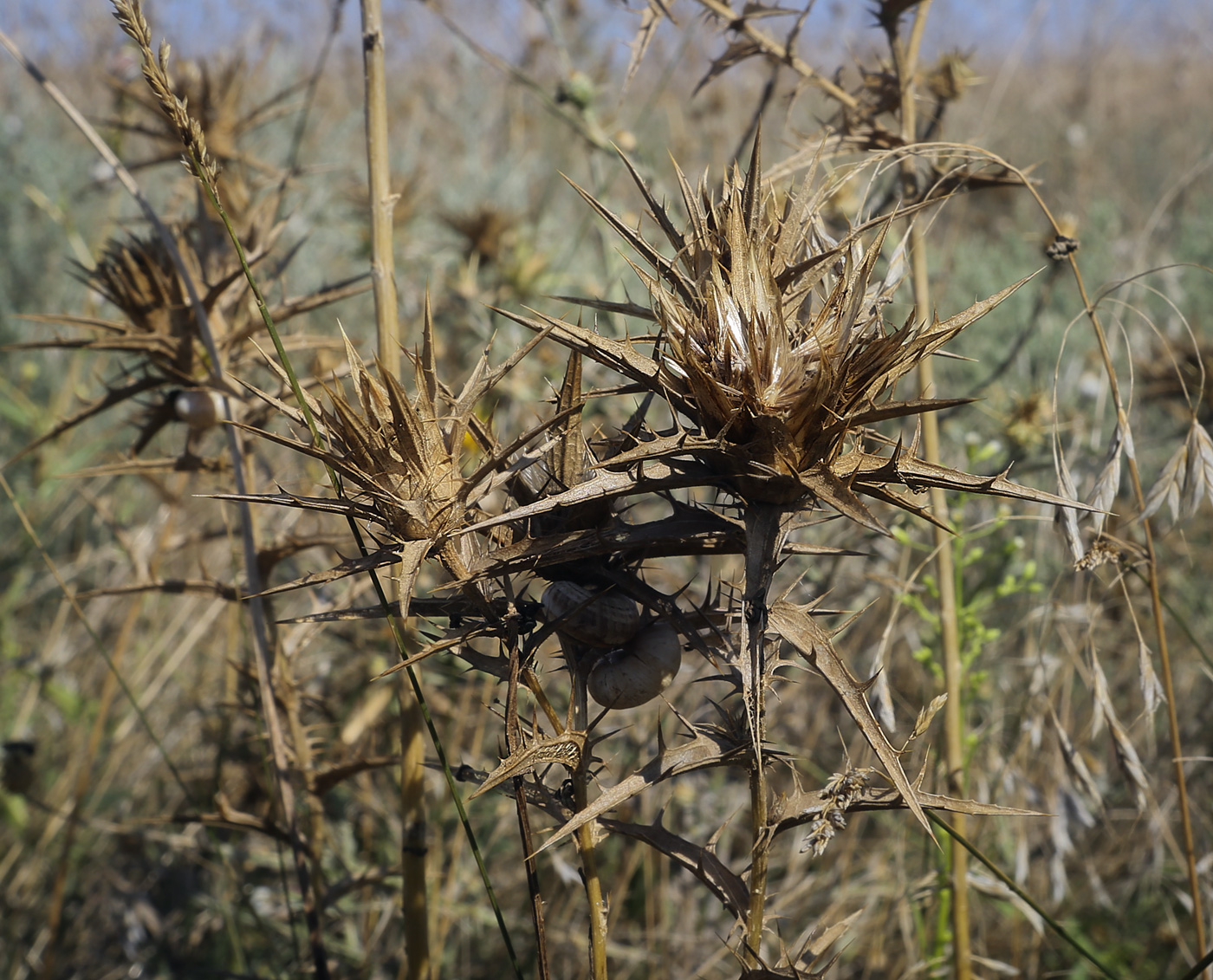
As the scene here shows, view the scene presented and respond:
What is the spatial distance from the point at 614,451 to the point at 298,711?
1.08 meters

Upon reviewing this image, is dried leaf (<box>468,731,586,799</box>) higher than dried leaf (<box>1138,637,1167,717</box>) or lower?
lower

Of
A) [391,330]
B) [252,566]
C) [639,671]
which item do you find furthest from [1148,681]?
[252,566]

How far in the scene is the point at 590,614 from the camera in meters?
0.92

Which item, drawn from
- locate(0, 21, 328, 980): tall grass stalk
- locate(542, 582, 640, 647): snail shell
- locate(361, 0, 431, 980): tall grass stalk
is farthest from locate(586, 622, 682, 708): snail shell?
locate(0, 21, 328, 980): tall grass stalk

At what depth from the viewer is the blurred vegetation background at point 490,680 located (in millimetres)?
2057

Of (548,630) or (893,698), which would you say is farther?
(893,698)

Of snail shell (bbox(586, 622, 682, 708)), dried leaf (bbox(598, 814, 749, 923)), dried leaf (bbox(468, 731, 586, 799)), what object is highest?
snail shell (bbox(586, 622, 682, 708))

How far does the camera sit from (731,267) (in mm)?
920

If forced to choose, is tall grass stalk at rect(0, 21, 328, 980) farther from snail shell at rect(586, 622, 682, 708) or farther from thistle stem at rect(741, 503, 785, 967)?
thistle stem at rect(741, 503, 785, 967)

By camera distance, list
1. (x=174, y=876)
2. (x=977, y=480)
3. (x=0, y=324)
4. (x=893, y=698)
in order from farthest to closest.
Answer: (x=0, y=324) → (x=893, y=698) → (x=174, y=876) → (x=977, y=480)

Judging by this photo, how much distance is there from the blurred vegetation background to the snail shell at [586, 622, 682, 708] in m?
0.23

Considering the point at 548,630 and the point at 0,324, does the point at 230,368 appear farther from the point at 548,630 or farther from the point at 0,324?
the point at 0,324

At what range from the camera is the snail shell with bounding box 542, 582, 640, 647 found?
923mm

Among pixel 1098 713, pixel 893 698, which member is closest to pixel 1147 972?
pixel 893 698
